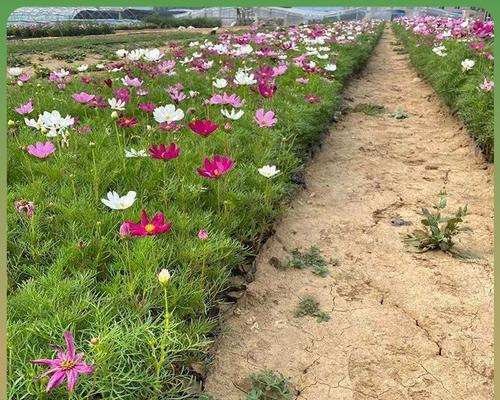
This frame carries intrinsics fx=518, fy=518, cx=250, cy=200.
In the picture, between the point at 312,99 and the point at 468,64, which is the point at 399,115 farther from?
the point at 312,99

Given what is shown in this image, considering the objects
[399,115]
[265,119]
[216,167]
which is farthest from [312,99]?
[216,167]

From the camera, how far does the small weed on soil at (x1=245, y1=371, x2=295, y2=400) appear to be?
1860mm

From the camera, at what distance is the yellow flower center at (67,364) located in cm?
128

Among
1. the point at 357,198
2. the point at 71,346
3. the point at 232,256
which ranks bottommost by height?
the point at 357,198

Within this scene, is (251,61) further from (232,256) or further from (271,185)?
(232,256)

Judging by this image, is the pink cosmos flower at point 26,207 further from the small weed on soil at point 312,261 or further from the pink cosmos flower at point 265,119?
the pink cosmos flower at point 265,119

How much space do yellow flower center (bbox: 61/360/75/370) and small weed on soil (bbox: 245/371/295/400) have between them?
76 cm

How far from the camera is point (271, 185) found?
9.97ft

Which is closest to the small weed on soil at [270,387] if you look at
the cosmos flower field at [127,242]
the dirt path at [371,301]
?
the dirt path at [371,301]

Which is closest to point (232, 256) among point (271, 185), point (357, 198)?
point (271, 185)

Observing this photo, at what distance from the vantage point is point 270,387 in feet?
6.28

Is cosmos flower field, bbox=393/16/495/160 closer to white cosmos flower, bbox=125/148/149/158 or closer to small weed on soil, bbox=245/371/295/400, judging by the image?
white cosmos flower, bbox=125/148/149/158

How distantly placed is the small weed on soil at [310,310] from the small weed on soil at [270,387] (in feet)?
1.41

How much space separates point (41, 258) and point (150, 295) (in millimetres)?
527
